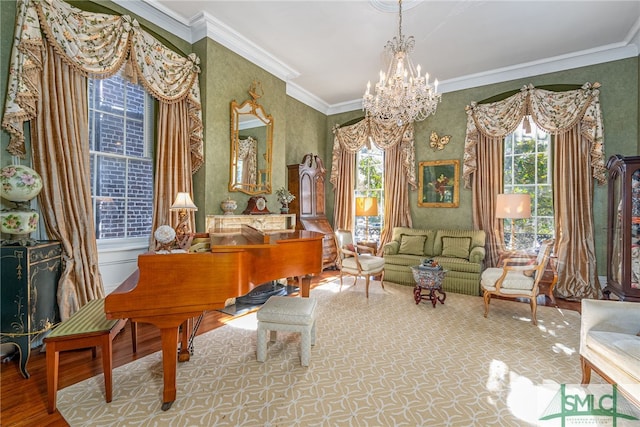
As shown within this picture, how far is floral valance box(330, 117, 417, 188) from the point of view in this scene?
232 inches

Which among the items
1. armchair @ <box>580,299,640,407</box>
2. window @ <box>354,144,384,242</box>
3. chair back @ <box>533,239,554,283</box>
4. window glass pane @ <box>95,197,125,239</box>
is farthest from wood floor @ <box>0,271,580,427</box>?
window @ <box>354,144,384,242</box>

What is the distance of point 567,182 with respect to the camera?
456 cm

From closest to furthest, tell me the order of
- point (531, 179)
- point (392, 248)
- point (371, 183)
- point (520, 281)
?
1. point (520, 281)
2. point (531, 179)
3. point (392, 248)
4. point (371, 183)

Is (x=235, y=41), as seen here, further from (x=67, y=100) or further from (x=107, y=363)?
(x=107, y=363)

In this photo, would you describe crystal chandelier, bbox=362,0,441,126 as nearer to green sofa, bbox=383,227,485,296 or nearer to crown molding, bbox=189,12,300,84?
crown molding, bbox=189,12,300,84

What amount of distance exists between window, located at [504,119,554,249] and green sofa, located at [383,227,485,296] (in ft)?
2.53

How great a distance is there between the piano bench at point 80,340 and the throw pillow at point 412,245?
4616 mm

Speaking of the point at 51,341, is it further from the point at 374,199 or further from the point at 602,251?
the point at 602,251

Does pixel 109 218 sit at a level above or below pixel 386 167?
below

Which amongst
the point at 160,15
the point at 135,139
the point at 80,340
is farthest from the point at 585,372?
the point at 160,15

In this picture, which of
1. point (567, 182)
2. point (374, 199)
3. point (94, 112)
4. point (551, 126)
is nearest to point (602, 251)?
point (567, 182)

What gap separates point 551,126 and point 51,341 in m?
6.56

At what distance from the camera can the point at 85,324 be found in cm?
200

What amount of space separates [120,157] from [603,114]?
6925 millimetres
